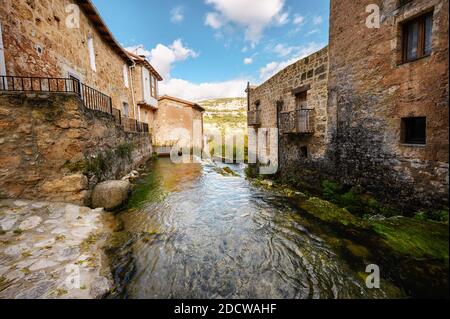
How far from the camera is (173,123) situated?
19.2m

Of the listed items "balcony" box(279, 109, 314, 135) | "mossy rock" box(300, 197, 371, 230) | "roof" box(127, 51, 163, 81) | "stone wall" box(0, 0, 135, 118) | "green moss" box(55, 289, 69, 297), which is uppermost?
"roof" box(127, 51, 163, 81)

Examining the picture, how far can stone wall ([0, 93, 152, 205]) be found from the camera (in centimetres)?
455

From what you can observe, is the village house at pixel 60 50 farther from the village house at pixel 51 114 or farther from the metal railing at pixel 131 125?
the metal railing at pixel 131 125

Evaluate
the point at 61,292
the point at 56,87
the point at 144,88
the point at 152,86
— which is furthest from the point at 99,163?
the point at 152,86

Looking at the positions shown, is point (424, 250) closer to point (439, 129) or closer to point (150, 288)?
point (439, 129)

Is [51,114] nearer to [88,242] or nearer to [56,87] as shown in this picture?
[88,242]

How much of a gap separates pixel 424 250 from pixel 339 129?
5228mm

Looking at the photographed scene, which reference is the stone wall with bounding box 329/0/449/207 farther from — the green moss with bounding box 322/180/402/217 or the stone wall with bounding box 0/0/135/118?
the stone wall with bounding box 0/0/135/118

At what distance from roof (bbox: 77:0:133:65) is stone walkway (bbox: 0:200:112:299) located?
9098mm

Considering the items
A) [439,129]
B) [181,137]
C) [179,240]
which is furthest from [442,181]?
[181,137]

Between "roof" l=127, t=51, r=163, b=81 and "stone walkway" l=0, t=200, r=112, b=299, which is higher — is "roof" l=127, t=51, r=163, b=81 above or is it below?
above

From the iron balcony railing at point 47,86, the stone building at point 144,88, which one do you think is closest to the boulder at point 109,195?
the iron balcony railing at point 47,86

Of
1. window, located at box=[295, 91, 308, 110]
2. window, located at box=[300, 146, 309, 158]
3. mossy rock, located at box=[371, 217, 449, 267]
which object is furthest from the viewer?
window, located at box=[300, 146, 309, 158]

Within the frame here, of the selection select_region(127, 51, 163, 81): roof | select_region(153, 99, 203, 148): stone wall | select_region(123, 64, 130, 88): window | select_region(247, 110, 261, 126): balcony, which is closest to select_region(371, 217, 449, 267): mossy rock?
select_region(247, 110, 261, 126): balcony
